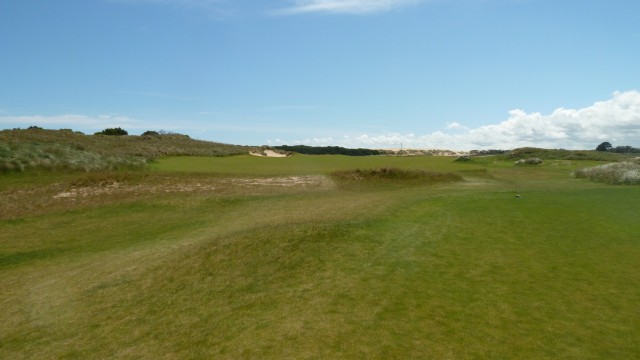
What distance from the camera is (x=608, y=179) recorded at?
33.8 metres

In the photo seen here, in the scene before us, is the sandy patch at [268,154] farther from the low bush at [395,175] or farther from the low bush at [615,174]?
the low bush at [615,174]

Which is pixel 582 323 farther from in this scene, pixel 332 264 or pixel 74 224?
pixel 74 224

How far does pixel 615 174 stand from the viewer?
33969mm

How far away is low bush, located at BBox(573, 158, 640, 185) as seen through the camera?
31.6 m

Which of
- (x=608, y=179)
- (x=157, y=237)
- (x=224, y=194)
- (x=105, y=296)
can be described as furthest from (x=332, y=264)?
(x=608, y=179)

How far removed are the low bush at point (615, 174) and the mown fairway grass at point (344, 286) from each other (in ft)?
51.6

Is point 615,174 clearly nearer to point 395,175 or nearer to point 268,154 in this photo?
point 395,175

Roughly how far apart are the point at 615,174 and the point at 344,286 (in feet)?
108

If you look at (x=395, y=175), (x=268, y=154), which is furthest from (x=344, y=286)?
(x=268, y=154)

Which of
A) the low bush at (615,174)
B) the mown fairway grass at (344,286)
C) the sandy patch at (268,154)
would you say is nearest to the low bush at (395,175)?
the low bush at (615,174)

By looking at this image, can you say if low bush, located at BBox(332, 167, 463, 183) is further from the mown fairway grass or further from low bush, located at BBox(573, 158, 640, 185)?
the mown fairway grass

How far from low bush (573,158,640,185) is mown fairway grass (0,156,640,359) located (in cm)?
1572

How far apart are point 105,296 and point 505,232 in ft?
39.2

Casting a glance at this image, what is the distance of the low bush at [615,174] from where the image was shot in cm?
3156
